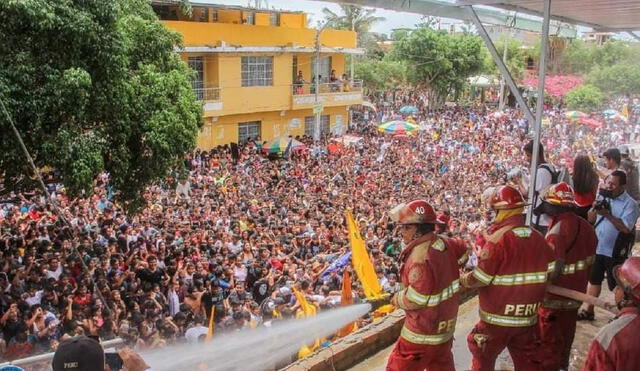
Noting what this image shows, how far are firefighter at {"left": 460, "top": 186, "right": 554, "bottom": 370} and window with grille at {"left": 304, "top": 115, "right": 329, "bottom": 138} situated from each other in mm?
24997

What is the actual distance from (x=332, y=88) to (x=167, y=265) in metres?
21.5

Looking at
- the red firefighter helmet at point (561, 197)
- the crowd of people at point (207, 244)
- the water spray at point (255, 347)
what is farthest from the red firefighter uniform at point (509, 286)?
the water spray at point (255, 347)

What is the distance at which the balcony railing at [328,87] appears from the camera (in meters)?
27.7

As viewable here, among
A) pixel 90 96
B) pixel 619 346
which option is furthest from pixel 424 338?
pixel 90 96

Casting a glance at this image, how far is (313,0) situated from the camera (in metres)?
5.81

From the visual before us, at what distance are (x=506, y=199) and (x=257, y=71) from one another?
22851 millimetres

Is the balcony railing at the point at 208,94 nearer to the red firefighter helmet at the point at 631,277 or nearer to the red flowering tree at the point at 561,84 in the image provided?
the red firefighter helmet at the point at 631,277

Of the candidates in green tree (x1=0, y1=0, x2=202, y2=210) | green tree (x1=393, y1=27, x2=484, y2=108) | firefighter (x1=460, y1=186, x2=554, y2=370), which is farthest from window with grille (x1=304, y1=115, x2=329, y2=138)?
firefighter (x1=460, y1=186, x2=554, y2=370)

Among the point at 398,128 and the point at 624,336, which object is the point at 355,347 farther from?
the point at 398,128

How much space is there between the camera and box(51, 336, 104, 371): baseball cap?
7.73 ft

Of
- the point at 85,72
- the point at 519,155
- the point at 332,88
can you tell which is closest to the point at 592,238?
the point at 85,72

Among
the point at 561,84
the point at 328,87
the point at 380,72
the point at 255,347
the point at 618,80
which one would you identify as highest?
the point at 380,72

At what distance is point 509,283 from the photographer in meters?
3.71

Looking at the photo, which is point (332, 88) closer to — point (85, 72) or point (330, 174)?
point (330, 174)
